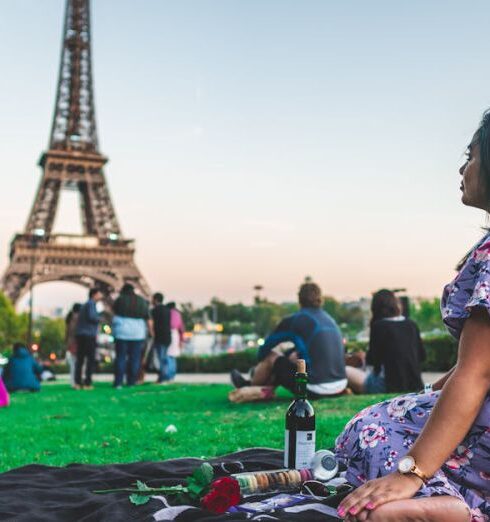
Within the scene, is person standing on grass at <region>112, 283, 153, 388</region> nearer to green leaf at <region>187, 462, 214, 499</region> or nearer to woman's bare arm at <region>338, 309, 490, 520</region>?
green leaf at <region>187, 462, 214, 499</region>

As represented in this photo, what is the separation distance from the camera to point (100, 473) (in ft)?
12.1

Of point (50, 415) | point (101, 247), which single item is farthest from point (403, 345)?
point (101, 247)

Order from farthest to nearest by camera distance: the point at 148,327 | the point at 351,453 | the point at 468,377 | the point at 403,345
Answer: the point at 148,327
the point at 403,345
the point at 351,453
the point at 468,377

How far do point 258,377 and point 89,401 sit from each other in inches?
122

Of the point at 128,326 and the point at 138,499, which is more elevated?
the point at 128,326

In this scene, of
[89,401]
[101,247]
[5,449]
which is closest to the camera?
[5,449]

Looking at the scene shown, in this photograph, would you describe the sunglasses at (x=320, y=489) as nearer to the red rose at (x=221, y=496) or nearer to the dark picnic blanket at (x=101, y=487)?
the dark picnic blanket at (x=101, y=487)

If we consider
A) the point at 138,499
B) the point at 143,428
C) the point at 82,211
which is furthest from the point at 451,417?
the point at 82,211

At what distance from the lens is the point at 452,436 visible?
6.82 ft

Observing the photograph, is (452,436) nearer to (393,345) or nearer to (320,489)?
(320,489)

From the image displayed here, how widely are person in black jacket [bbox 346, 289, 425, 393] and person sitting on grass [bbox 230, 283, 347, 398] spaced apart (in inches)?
20.4

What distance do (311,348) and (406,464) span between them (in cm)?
483

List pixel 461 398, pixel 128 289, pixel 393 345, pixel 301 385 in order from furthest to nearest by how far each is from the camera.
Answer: pixel 128 289, pixel 393 345, pixel 301 385, pixel 461 398

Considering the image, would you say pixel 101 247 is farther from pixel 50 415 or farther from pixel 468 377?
pixel 468 377
